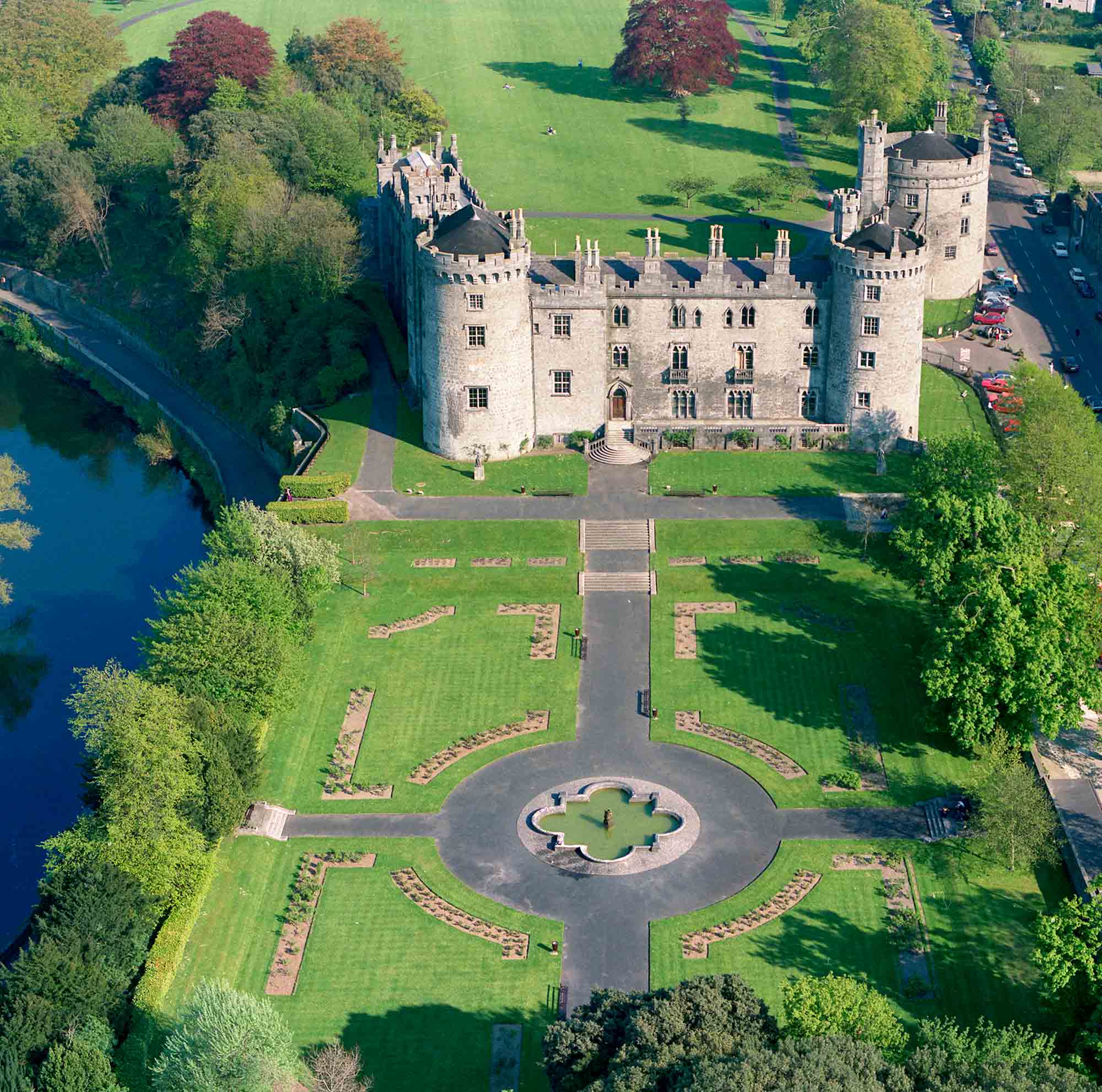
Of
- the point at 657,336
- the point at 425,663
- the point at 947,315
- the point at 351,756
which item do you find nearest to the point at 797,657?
the point at 425,663

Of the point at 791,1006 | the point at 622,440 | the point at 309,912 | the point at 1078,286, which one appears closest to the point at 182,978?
the point at 309,912

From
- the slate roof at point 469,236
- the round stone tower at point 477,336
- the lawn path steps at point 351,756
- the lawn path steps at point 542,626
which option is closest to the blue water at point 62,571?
the lawn path steps at point 351,756

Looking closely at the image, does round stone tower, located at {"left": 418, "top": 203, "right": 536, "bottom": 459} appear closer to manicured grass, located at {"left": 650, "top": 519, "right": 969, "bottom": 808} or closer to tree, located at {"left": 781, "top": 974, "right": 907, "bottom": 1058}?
manicured grass, located at {"left": 650, "top": 519, "right": 969, "bottom": 808}

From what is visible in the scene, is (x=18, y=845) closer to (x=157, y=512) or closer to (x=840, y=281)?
(x=157, y=512)

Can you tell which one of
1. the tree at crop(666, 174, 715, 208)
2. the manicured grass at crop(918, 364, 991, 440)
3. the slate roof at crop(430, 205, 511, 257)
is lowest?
the manicured grass at crop(918, 364, 991, 440)

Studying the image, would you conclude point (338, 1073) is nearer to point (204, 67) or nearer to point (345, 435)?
point (345, 435)

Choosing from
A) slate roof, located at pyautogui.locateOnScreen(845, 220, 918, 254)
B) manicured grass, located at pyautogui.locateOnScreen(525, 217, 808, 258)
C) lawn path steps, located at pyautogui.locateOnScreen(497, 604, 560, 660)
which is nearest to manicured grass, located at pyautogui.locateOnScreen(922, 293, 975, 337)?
manicured grass, located at pyautogui.locateOnScreen(525, 217, 808, 258)

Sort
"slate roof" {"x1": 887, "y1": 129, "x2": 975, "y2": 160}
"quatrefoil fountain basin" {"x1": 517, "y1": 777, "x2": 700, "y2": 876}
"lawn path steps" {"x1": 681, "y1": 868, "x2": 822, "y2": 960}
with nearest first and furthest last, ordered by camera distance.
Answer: "lawn path steps" {"x1": 681, "y1": 868, "x2": 822, "y2": 960}, "quatrefoil fountain basin" {"x1": 517, "y1": 777, "x2": 700, "y2": 876}, "slate roof" {"x1": 887, "y1": 129, "x2": 975, "y2": 160}
